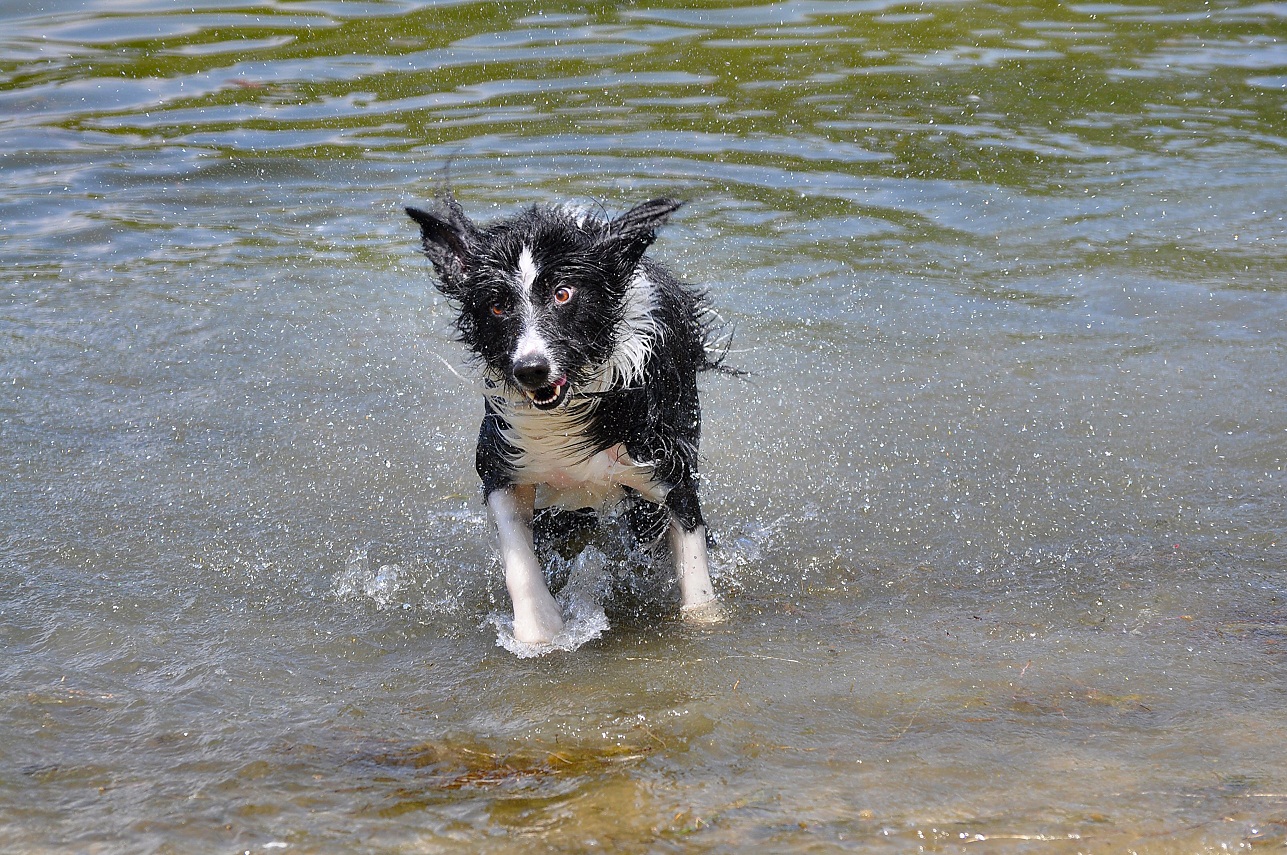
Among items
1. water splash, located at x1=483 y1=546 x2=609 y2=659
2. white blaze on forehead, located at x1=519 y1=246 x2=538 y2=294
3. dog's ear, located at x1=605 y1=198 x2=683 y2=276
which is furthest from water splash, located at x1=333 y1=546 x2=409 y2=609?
dog's ear, located at x1=605 y1=198 x2=683 y2=276

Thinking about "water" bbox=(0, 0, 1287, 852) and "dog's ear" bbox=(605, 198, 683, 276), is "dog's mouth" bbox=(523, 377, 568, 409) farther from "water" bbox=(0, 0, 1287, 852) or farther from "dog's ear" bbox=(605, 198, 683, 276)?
"water" bbox=(0, 0, 1287, 852)

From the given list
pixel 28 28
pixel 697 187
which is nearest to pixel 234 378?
pixel 697 187

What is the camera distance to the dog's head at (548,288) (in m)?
4.31

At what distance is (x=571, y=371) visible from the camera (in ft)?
14.5

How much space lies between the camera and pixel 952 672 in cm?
443

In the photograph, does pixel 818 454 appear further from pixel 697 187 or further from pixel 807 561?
pixel 697 187

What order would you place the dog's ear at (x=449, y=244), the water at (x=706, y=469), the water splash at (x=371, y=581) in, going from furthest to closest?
the water splash at (x=371, y=581), the dog's ear at (x=449, y=244), the water at (x=706, y=469)

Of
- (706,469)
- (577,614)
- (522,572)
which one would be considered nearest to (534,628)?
(522,572)

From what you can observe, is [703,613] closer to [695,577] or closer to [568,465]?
[695,577]

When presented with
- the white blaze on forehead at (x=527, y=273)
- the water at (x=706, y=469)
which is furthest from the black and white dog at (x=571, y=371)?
the water at (x=706, y=469)

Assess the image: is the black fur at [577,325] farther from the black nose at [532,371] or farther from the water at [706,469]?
the water at [706,469]

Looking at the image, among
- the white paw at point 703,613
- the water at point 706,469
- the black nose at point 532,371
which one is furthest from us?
the white paw at point 703,613

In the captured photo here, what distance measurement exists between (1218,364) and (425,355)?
4450 mm

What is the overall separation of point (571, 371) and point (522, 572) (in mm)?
812
